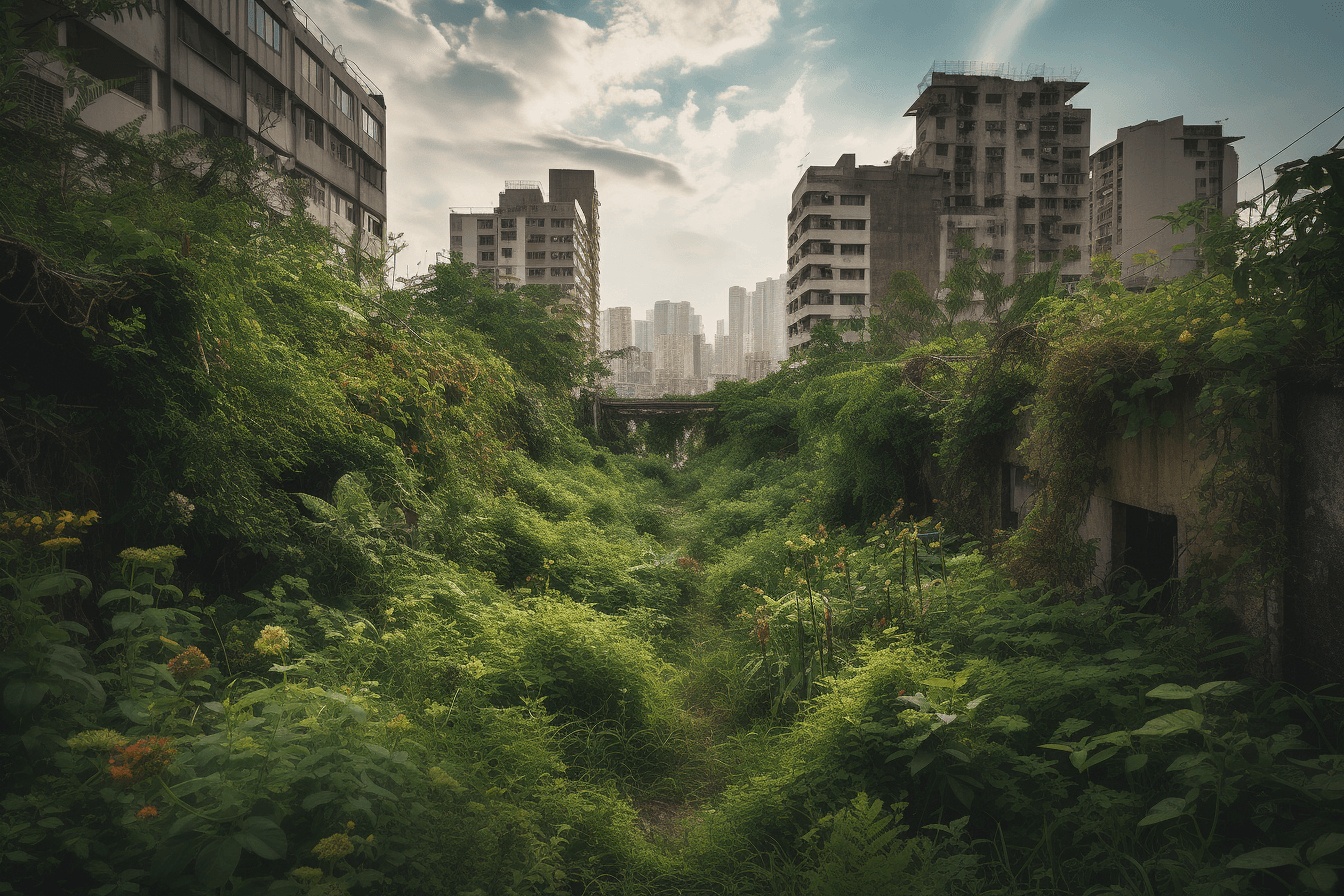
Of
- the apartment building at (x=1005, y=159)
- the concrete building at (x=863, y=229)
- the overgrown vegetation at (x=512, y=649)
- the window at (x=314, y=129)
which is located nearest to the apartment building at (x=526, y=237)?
the concrete building at (x=863, y=229)

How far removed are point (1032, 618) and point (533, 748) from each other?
3239mm

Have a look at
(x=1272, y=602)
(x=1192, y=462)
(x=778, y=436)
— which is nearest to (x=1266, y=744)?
(x=1272, y=602)

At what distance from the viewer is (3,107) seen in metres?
3.31

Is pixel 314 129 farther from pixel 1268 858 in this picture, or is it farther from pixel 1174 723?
pixel 1268 858

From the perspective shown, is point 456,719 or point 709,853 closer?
point 709,853

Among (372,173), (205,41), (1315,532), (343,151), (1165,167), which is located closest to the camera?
(1315,532)

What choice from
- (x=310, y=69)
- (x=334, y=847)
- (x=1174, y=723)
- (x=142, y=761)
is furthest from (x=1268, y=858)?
(x=310, y=69)

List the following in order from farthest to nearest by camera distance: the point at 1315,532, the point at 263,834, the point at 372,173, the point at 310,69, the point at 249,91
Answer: the point at 372,173 < the point at 310,69 < the point at 249,91 < the point at 1315,532 < the point at 263,834

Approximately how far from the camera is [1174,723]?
255cm

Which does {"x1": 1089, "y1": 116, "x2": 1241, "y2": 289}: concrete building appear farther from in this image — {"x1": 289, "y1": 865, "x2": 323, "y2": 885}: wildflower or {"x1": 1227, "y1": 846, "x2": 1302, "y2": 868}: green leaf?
{"x1": 289, "y1": 865, "x2": 323, "y2": 885}: wildflower

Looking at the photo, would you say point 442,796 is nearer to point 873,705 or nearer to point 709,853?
point 709,853

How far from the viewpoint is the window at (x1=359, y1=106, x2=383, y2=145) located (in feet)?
87.4

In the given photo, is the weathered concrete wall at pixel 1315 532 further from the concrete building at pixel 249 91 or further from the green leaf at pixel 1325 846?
the concrete building at pixel 249 91

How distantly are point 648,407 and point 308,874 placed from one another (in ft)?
78.6
